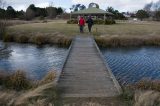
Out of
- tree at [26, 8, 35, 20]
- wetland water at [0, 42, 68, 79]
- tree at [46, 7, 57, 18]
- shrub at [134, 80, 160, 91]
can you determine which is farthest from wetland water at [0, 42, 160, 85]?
tree at [46, 7, 57, 18]

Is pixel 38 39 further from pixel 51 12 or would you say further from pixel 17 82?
pixel 51 12

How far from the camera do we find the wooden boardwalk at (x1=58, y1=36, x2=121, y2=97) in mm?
10430

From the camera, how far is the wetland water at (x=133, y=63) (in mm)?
16812

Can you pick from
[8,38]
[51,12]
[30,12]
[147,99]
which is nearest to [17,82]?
[147,99]

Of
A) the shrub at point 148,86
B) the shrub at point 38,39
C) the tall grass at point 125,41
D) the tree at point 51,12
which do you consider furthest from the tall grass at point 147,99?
the tree at point 51,12

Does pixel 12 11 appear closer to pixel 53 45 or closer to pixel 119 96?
pixel 53 45

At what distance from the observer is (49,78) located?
43.0 feet

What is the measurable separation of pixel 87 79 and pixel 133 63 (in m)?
9.46

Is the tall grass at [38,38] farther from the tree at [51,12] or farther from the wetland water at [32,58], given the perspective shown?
the tree at [51,12]

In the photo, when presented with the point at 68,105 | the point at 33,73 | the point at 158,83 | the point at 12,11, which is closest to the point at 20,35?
the point at 33,73

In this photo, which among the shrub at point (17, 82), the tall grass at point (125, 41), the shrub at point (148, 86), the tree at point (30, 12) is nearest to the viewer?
the shrub at point (148, 86)

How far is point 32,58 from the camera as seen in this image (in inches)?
919

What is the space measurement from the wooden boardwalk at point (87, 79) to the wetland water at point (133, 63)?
1.51 metres

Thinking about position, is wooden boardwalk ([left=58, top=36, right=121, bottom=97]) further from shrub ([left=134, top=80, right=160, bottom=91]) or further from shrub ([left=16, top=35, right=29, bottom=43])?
shrub ([left=16, top=35, right=29, bottom=43])
